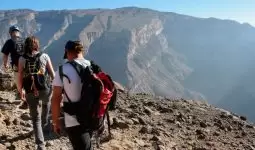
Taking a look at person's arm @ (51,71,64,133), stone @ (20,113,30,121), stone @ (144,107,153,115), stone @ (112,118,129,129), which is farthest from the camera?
stone @ (144,107,153,115)

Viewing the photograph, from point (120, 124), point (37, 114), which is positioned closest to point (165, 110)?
point (120, 124)

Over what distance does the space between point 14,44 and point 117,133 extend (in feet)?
9.82

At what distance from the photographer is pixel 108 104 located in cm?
535

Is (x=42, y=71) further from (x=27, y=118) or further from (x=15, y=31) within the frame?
(x=27, y=118)

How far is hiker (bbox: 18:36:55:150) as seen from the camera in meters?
7.04

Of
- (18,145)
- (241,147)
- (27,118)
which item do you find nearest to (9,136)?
(18,145)

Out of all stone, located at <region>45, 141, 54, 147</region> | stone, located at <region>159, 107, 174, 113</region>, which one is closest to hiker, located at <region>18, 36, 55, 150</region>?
stone, located at <region>45, 141, 54, 147</region>

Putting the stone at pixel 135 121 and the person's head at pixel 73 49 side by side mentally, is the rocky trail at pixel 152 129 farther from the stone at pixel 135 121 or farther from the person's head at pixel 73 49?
the person's head at pixel 73 49

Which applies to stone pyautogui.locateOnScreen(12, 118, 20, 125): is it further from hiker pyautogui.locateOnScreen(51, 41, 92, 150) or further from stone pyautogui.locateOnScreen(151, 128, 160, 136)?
hiker pyautogui.locateOnScreen(51, 41, 92, 150)

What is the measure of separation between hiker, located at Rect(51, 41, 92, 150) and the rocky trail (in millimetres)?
3046

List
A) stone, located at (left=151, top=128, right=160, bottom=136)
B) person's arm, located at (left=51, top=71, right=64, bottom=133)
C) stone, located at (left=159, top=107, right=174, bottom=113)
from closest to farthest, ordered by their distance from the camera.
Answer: person's arm, located at (left=51, top=71, right=64, bottom=133), stone, located at (left=151, top=128, right=160, bottom=136), stone, located at (left=159, top=107, right=174, bottom=113)

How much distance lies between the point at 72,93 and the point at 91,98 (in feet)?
0.90

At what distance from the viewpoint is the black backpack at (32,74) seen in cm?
709

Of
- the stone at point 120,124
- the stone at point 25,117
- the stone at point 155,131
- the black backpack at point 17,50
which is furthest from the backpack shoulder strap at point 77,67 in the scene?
the stone at point 155,131
